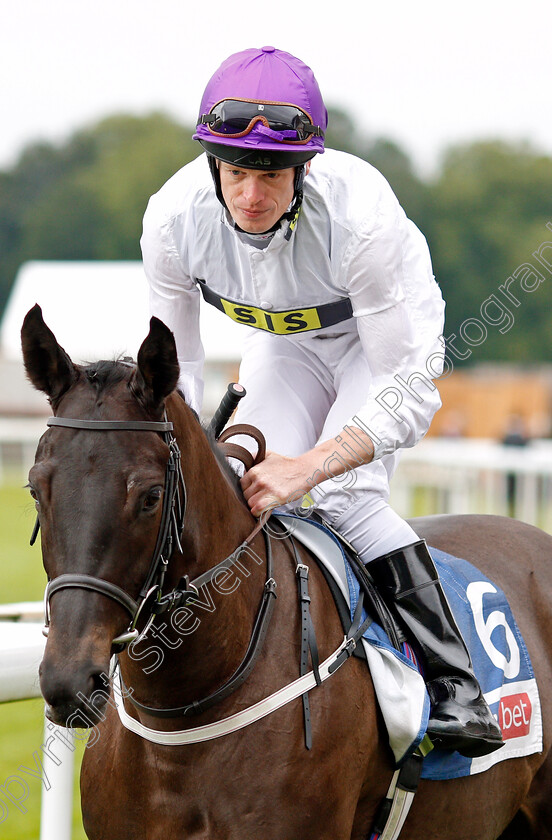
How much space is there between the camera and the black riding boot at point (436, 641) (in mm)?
3201

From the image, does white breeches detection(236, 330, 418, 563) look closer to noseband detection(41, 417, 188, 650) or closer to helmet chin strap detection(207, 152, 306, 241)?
helmet chin strap detection(207, 152, 306, 241)

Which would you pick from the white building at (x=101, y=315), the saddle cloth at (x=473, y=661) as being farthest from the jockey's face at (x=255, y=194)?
the white building at (x=101, y=315)

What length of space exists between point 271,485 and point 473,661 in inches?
39.1

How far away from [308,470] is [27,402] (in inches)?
985

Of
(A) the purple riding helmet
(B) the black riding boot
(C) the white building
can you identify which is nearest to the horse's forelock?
(A) the purple riding helmet

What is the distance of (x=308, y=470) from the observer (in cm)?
304

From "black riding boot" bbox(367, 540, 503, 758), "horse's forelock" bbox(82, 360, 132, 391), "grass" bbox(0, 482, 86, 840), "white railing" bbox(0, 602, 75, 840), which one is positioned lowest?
Result: "grass" bbox(0, 482, 86, 840)

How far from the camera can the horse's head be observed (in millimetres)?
2266

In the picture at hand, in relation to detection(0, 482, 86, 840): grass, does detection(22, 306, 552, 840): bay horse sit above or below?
above

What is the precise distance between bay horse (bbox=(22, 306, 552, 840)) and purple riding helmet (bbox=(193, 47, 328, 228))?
2.48 ft

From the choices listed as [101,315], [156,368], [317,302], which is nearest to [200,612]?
[156,368]

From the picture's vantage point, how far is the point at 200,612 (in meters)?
2.72

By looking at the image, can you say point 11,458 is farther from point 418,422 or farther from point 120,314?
point 418,422

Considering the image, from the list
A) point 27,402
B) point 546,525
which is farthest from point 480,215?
point 546,525
